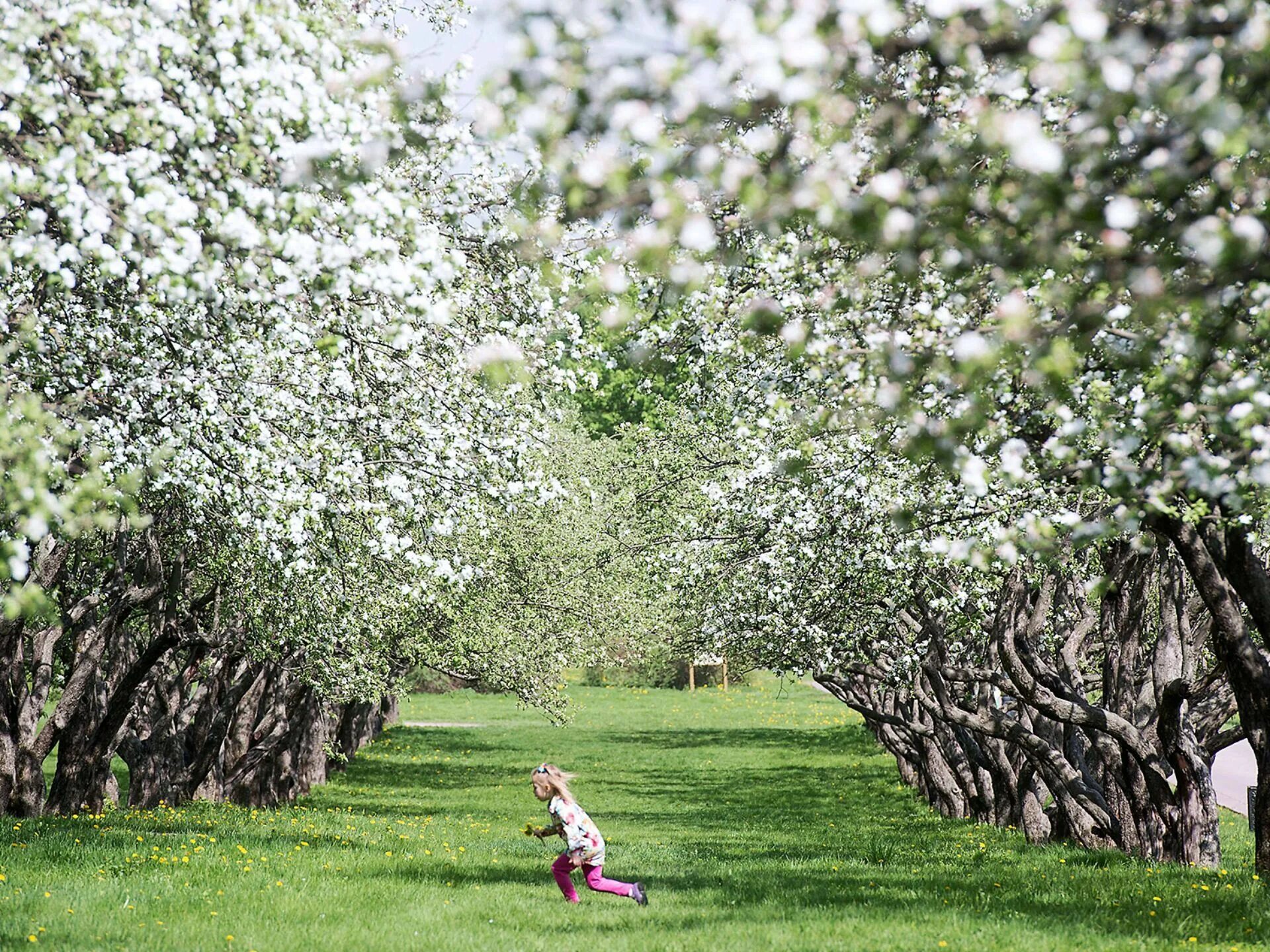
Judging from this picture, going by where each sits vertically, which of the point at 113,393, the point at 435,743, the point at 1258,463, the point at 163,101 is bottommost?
the point at 435,743

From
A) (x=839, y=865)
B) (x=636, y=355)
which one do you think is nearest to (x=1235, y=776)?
(x=839, y=865)

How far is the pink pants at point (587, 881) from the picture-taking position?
43.1ft

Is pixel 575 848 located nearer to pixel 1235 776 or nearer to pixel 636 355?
pixel 636 355

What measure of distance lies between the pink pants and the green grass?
19cm

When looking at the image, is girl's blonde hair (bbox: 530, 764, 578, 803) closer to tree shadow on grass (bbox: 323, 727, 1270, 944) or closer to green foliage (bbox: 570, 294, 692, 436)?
tree shadow on grass (bbox: 323, 727, 1270, 944)

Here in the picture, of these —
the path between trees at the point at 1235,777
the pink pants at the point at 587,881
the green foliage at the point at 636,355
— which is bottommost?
the path between trees at the point at 1235,777

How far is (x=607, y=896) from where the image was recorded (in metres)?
13.7

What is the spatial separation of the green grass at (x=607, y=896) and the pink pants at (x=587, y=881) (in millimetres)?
195

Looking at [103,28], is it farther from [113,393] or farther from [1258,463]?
[1258,463]

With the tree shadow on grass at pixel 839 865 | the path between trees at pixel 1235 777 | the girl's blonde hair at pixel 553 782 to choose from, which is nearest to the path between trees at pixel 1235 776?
the path between trees at pixel 1235 777

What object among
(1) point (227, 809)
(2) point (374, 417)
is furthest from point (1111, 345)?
(1) point (227, 809)

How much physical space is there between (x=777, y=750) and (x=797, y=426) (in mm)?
37110

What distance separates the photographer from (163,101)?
24.4 ft

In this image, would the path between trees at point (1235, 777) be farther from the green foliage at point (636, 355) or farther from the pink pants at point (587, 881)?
the green foliage at point (636, 355)
